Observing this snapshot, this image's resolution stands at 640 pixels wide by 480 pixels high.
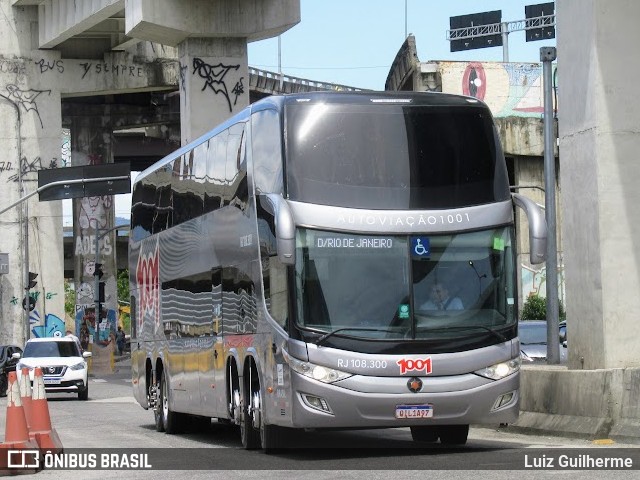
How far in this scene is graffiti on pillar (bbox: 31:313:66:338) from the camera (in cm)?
6200

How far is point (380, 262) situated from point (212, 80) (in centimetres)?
3227

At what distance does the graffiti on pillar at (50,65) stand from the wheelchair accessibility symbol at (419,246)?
153ft

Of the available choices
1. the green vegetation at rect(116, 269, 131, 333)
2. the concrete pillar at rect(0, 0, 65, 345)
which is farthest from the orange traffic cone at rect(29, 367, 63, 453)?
the green vegetation at rect(116, 269, 131, 333)

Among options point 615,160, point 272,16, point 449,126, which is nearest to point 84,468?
point 449,126

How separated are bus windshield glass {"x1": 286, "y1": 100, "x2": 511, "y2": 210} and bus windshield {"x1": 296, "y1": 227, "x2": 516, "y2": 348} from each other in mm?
421

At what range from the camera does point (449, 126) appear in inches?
650

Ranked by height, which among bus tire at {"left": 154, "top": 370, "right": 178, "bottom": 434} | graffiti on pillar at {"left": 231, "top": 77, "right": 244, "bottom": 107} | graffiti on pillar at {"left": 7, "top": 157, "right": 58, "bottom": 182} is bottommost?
bus tire at {"left": 154, "top": 370, "right": 178, "bottom": 434}

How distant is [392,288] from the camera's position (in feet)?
51.8

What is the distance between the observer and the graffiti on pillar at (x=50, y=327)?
203ft

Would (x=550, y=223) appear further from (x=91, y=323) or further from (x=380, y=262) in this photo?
(x=91, y=323)

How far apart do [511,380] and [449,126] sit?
2746 millimetres

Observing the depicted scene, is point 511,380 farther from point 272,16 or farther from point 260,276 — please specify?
point 272,16

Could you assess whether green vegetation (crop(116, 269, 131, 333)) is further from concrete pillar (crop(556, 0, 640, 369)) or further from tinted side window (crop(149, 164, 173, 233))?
concrete pillar (crop(556, 0, 640, 369))

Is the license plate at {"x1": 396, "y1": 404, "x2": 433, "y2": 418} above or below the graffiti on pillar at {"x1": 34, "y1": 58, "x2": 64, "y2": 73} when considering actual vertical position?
below
